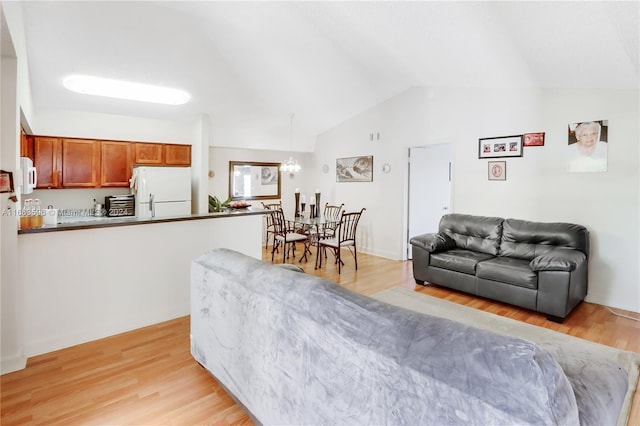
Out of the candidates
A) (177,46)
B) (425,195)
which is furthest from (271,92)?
(425,195)

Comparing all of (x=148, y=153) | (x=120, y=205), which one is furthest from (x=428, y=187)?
(x=120, y=205)

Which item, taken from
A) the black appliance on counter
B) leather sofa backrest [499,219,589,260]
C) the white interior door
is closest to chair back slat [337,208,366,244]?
the white interior door

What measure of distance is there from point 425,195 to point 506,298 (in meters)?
2.65

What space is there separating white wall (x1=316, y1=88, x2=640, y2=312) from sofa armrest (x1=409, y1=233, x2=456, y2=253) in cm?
70

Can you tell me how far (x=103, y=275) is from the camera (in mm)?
2975

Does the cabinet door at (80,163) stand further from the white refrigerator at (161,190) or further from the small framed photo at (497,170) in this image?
the small framed photo at (497,170)

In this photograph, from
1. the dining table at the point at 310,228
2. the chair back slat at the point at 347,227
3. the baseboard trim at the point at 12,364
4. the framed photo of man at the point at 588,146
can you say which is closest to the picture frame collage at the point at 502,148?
the framed photo of man at the point at 588,146

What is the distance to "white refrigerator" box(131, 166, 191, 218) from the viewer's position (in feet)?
17.2

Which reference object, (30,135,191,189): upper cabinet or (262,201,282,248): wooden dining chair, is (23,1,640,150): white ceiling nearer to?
(30,135,191,189): upper cabinet

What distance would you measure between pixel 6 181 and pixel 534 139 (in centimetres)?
528

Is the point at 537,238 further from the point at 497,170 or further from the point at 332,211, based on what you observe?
the point at 332,211

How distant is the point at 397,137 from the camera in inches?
237

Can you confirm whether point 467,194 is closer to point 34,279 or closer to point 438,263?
point 438,263

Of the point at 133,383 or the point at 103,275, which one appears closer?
the point at 133,383
